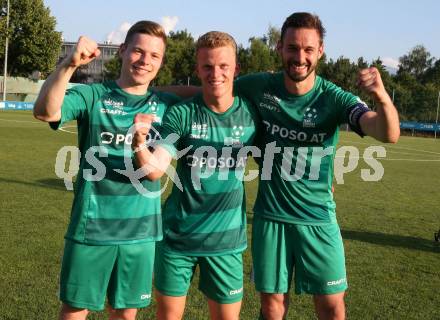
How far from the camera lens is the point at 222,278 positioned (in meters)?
3.69

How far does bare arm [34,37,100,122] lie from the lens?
10.3ft

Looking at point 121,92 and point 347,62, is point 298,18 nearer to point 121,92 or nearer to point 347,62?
point 121,92

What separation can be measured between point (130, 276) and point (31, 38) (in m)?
55.7

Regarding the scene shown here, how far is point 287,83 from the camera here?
3.92 meters

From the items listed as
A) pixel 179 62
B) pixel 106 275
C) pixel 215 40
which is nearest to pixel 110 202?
pixel 106 275

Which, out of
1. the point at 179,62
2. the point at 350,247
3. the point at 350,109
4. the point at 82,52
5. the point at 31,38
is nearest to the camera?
the point at 82,52

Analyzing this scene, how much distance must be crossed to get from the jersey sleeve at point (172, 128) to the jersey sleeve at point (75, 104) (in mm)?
489

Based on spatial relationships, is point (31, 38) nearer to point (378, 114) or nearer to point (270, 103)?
point (270, 103)

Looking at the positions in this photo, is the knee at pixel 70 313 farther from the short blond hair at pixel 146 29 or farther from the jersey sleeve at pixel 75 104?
the short blond hair at pixel 146 29

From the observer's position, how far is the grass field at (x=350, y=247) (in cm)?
510

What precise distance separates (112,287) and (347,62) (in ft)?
179

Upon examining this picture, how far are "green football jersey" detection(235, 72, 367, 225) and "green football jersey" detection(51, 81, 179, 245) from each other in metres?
0.90

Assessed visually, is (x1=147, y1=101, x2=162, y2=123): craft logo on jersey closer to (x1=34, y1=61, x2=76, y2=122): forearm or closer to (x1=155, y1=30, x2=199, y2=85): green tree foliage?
(x1=34, y1=61, x2=76, y2=122): forearm

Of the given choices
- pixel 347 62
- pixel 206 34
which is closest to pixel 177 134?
pixel 206 34
